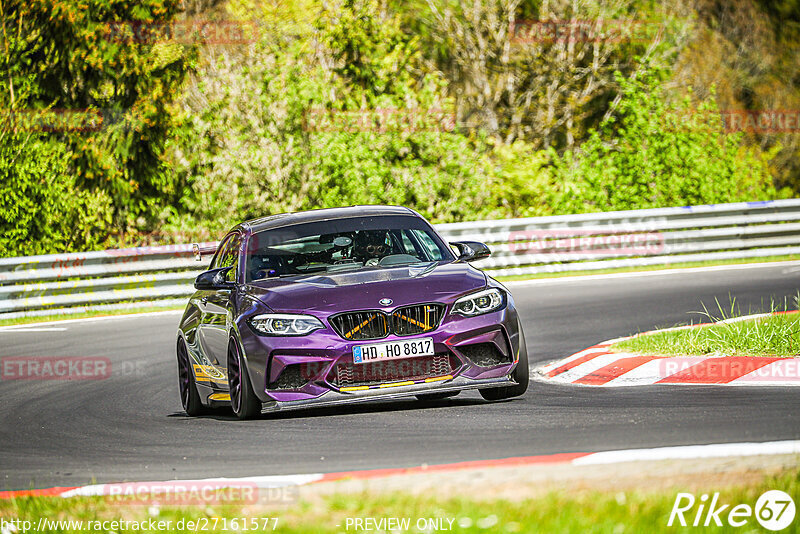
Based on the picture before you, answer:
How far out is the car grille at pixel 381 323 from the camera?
26.7 feet

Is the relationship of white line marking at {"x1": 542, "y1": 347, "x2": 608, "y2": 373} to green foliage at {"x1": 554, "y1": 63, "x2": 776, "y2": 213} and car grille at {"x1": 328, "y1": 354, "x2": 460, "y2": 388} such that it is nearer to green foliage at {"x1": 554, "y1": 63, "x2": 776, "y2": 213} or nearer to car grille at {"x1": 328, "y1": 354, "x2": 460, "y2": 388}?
car grille at {"x1": 328, "y1": 354, "x2": 460, "y2": 388}

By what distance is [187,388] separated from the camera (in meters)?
9.94

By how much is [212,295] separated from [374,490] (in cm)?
467

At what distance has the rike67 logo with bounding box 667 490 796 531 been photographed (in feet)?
15.0

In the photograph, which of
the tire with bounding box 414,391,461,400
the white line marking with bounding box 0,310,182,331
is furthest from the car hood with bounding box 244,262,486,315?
the white line marking with bounding box 0,310,182,331

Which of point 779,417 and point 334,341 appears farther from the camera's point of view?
point 334,341

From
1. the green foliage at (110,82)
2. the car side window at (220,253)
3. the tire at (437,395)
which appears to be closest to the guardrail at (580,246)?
the green foliage at (110,82)

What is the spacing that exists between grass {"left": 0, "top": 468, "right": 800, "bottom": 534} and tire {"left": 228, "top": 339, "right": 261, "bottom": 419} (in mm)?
2817

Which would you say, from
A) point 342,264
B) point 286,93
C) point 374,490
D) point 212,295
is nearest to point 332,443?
point 374,490

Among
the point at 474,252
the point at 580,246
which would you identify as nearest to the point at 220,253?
the point at 474,252

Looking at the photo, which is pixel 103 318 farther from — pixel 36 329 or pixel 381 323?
pixel 381 323

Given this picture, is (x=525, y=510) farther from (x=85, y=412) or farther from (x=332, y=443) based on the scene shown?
(x=85, y=412)

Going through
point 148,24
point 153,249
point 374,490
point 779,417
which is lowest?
point 153,249

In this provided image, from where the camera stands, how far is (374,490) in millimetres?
5480
